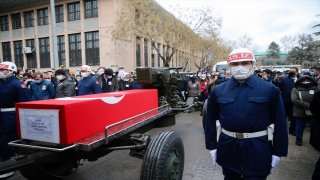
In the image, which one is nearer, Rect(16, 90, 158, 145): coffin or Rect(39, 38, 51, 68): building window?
Rect(16, 90, 158, 145): coffin

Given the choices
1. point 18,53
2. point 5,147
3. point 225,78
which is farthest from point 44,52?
point 5,147

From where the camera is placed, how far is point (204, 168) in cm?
408

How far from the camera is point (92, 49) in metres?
24.7

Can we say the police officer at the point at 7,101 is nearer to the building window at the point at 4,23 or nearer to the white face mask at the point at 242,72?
the white face mask at the point at 242,72

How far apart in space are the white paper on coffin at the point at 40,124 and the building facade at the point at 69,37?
2125cm

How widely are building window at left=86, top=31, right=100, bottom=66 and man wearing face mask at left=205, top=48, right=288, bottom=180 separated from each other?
23.7 metres

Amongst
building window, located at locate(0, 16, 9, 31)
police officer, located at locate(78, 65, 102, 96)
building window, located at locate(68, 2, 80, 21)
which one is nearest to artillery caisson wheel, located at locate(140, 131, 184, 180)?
police officer, located at locate(78, 65, 102, 96)

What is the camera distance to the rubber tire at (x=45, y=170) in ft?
9.20

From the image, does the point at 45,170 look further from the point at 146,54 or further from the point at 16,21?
the point at 16,21

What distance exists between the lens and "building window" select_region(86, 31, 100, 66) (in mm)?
24531

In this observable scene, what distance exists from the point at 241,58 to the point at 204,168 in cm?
255

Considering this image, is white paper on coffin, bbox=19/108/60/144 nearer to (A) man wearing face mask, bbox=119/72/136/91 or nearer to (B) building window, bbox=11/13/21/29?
(A) man wearing face mask, bbox=119/72/136/91

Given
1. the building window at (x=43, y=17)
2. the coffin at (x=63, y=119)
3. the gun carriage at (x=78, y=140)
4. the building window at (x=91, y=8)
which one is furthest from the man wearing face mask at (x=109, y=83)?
the building window at (x=43, y=17)

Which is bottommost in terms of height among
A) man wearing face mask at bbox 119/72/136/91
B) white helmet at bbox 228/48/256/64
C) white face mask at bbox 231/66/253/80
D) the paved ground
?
the paved ground
